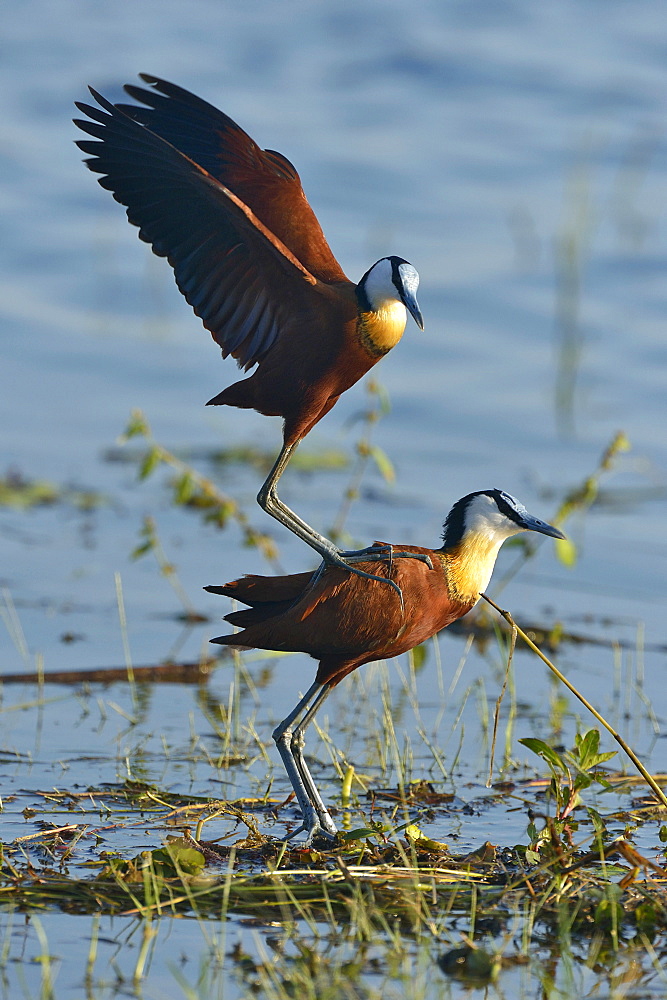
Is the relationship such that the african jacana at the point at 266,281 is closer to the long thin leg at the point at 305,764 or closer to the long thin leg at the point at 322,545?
the long thin leg at the point at 322,545

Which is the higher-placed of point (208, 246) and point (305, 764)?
point (208, 246)

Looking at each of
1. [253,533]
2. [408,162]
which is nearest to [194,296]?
[253,533]

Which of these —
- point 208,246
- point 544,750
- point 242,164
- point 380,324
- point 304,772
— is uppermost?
point 242,164

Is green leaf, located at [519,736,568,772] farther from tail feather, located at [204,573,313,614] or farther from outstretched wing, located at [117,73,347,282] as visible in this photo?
outstretched wing, located at [117,73,347,282]

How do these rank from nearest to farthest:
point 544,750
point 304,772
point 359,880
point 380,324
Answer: point 359,880 < point 544,750 < point 380,324 < point 304,772

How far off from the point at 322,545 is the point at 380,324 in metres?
0.75

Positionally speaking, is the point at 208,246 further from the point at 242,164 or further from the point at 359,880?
the point at 359,880

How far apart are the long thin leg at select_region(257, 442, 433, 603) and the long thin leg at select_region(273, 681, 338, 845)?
17.0 inches

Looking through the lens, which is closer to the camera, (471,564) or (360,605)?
(360,605)

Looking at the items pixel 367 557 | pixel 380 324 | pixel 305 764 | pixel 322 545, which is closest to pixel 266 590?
pixel 322 545

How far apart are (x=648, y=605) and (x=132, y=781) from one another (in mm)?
3800

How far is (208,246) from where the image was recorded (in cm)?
489

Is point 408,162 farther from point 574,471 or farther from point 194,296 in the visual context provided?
point 194,296

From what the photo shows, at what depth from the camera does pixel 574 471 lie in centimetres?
1049
